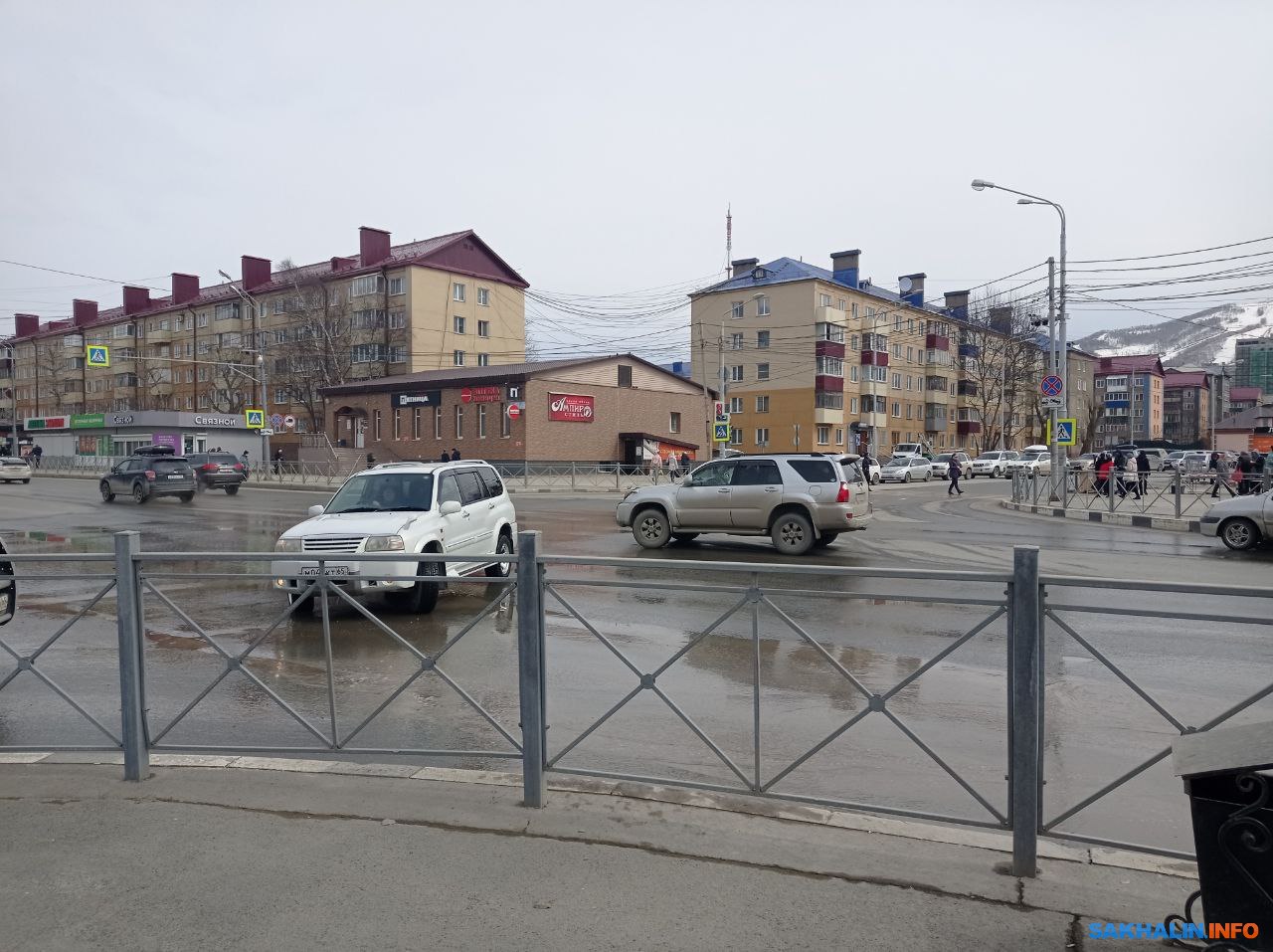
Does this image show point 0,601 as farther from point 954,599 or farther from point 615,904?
point 954,599

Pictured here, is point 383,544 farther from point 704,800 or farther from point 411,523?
point 704,800

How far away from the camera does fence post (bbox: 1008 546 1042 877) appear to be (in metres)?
3.66

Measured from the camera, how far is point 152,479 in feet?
96.9

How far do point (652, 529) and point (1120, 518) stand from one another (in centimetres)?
1448

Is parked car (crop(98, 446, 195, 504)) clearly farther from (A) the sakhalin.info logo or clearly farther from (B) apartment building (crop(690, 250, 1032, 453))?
(B) apartment building (crop(690, 250, 1032, 453))

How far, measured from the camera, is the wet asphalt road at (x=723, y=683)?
183 inches

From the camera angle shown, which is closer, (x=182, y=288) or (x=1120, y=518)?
(x=1120, y=518)

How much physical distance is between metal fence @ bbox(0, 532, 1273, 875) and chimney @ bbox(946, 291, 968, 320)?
78331mm

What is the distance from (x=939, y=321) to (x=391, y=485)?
71.4 m

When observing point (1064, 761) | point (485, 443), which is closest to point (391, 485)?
point (1064, 761)

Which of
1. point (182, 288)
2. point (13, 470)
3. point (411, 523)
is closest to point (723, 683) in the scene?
point (411, 523)

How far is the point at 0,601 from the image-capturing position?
7078 mm

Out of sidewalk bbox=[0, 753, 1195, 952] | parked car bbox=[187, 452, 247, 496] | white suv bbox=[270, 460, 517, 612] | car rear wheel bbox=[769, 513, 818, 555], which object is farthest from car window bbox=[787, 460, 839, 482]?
parked car bbox=[187, 452, 247, 496]

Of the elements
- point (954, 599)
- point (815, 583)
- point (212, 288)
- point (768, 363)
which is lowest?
point (815, 583)
